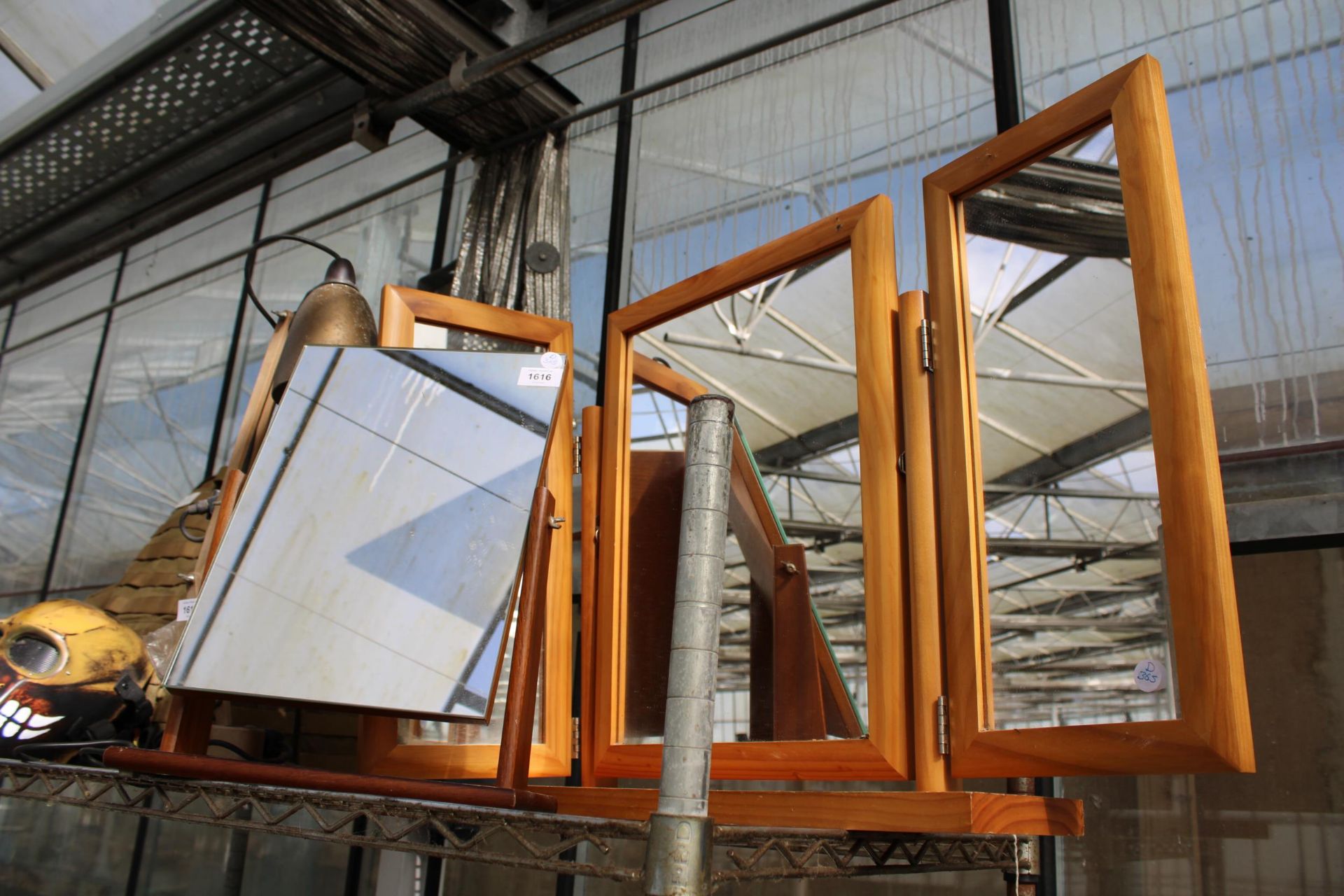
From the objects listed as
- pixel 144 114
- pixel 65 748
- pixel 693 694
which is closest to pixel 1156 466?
pixel 693 694

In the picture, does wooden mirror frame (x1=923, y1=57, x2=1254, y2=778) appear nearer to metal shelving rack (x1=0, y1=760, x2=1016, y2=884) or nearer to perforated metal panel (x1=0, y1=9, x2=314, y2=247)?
metal shelving rack (x1=0, y1=760, x2=1016, y2=884)

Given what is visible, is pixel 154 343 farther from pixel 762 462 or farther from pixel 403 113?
pixel 762 462

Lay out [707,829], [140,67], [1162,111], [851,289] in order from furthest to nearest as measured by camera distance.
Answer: [140,67], [851,289], [1162,111], [707,829]

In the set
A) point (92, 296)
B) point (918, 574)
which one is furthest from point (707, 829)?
point (92, 296)

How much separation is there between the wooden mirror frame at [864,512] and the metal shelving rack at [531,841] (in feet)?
0.41

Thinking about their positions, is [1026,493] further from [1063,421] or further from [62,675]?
[62,675]

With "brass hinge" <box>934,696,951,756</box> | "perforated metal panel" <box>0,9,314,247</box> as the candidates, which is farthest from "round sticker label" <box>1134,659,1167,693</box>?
"perforated metal panel" <box>0,9,314,247</box>

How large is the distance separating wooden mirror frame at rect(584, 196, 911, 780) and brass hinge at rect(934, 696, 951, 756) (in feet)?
0.14

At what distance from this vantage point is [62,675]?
177cm

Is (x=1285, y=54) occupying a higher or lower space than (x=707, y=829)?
higher

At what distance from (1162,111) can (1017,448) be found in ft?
1.44

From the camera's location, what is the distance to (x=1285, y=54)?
66.7 inches

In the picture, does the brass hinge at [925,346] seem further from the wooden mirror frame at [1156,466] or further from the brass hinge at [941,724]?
the brass hinge at [941,724]

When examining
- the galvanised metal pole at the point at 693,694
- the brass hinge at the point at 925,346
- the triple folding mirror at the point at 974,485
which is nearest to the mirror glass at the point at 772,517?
the triple folding mirror at the point at 974,485
